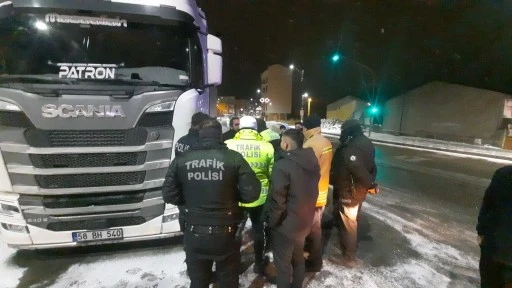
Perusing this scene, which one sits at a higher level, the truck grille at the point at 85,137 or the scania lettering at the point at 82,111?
the scania lettering at the point at 82,111

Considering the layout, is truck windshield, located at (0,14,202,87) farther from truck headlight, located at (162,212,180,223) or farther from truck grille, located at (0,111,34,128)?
truck headlight, located at (162,212,180,223)

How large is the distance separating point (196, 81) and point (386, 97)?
30.3 m

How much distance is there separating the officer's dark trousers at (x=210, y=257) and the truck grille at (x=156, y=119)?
1.55 meters

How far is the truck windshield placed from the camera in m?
3.58

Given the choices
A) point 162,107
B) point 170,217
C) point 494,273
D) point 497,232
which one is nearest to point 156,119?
point 162,107

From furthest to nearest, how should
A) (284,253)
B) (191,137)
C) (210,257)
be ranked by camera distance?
1. (191,137)
2. (284,253)
3. (210,257)

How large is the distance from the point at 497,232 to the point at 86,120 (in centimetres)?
412

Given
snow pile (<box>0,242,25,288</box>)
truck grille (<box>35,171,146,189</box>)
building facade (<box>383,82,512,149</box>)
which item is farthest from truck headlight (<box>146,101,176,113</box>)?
building facade (<box>383,82,512,149</box>)

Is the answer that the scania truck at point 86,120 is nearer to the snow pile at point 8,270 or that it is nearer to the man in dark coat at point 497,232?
the snow pile at point 8,270

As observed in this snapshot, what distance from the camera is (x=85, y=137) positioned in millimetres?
3518

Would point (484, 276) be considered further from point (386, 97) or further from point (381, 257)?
point (386, 97)

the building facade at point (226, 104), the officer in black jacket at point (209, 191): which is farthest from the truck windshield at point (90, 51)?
the building facade at point (226, 104)

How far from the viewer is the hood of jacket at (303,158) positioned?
116 inches

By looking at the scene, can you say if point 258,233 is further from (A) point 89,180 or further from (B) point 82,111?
(B) point 82,111
